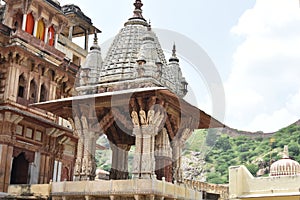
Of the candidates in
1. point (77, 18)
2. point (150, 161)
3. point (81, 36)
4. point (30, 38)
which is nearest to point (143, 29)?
point (150, 161)

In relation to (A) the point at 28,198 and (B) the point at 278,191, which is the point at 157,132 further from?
(B) the point at 278,191

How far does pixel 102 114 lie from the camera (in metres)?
13.0

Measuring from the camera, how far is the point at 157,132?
1216cm

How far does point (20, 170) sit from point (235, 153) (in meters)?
54.1

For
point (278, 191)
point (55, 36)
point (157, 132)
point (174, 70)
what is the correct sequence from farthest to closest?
point (55, 36) → point (278, 191) → point (174, 70) → point (157, 132)

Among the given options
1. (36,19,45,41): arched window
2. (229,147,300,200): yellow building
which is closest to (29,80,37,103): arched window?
(36,19,45,41): arched window

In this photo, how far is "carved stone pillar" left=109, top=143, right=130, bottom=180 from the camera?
14.2 m

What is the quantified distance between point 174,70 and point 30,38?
7.80 metres

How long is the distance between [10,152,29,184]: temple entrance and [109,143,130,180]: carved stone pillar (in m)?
5.80

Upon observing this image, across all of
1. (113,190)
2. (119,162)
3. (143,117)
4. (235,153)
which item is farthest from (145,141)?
(235,153)

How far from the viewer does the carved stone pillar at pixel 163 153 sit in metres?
12.7

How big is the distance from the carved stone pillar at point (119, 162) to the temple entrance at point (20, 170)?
228 inches

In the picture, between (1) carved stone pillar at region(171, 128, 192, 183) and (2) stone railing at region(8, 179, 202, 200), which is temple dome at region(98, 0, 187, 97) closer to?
(1) carved stone pillar at region(171, 128, 192, 183)

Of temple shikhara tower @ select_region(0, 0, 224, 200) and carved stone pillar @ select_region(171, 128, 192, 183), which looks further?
carved stone pillar @ select_region(171, 128, 192, 183)
